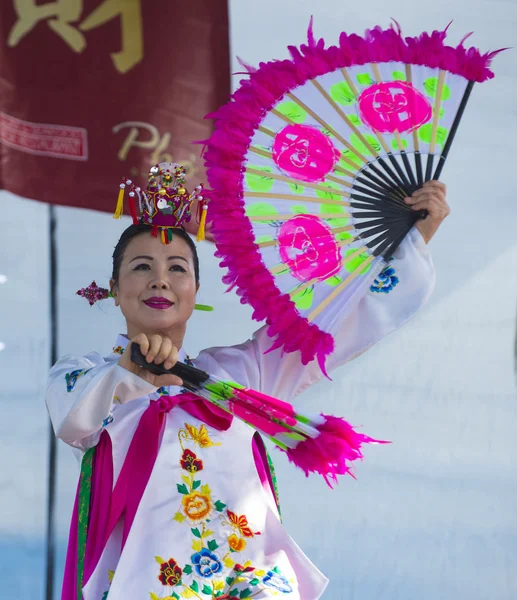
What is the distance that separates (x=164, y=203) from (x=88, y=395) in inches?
21.4

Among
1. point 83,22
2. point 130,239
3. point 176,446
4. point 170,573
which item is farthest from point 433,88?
point 83,22

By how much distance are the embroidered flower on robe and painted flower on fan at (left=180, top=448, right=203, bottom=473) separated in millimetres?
199

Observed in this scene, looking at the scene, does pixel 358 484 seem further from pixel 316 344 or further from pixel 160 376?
pixel 160 376

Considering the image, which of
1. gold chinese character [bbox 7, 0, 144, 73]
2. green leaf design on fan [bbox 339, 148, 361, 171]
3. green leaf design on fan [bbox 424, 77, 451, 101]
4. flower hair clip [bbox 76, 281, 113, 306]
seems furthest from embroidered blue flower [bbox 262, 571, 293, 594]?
gold chinese character [bbox 7, 0, 144, 73]

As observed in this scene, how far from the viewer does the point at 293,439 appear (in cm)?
227

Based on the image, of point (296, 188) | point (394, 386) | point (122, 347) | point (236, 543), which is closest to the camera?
point (236, 543)

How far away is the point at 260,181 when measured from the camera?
2.51 m

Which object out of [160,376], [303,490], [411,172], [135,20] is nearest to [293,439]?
[160,376]

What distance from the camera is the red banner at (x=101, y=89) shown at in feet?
11.1

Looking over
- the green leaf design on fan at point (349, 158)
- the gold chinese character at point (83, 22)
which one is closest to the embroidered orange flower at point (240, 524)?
the green leaf design on fan at point (349, 158)

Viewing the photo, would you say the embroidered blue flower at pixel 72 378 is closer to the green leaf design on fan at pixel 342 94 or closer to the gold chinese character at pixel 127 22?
the green leaf design on fan at pixel 342 94

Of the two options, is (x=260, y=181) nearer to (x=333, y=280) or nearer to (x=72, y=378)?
(x=333, y=280)

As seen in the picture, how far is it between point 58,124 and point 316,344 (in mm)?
1377

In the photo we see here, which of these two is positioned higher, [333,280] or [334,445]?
[333,280]
